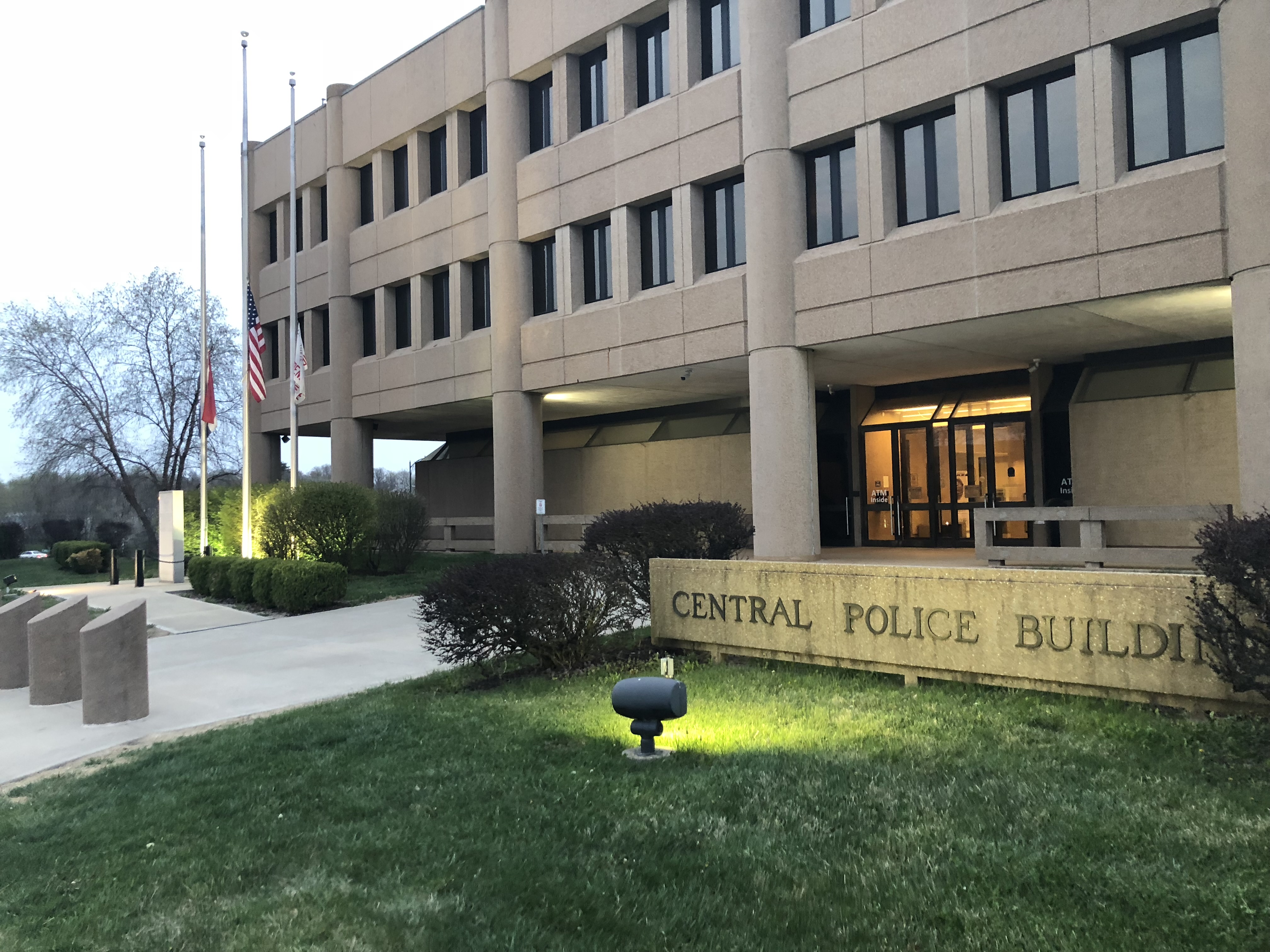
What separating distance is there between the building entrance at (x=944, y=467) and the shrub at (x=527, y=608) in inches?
536

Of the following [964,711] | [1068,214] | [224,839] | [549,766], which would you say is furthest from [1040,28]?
[224,839]

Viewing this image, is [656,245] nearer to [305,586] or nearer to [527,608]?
[305,586]

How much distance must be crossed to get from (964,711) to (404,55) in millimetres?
28147

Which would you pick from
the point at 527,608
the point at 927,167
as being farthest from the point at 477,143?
the point at 527,608

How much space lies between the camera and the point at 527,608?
30.1 feet

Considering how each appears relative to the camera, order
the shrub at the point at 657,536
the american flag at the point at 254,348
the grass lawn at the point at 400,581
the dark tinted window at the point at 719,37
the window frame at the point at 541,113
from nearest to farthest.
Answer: the shrub at the point at 657,536
the grass lawn at the point at 400,581
the dark tinted window at the point at 719,37
the american flag at the point at 254,348
the window frame at the point at 541,113

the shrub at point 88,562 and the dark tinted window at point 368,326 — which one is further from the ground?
the dark tinted window at point 368,326

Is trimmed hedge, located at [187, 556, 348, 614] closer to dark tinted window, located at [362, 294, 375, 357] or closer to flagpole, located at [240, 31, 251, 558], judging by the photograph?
flagpole, located at [240, 31, 251, 558]

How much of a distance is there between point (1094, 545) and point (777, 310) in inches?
273

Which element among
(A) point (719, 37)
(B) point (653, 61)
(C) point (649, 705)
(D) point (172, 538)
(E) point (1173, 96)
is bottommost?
(C) point (649, 705)

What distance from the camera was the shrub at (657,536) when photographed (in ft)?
39.7

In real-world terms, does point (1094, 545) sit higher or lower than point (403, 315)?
lower

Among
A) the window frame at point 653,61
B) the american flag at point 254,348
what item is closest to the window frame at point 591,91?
the window frame at point 653,61

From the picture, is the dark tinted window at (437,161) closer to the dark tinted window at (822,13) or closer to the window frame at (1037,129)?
the dark tinted window at (822,13)
